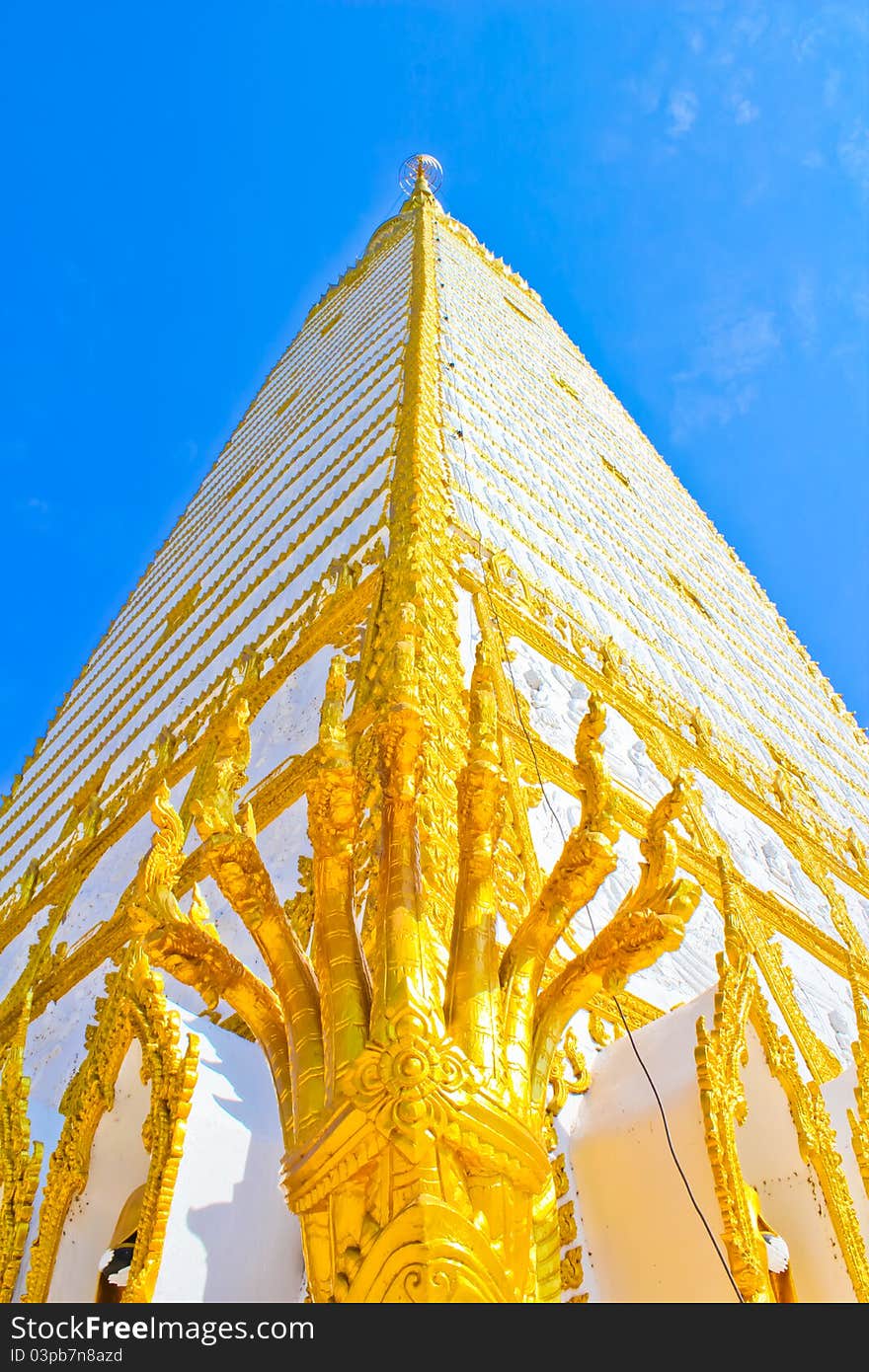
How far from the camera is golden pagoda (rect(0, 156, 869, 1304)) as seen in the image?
221 centimetres

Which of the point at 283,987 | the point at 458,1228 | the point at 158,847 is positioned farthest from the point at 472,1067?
the point at 158,847

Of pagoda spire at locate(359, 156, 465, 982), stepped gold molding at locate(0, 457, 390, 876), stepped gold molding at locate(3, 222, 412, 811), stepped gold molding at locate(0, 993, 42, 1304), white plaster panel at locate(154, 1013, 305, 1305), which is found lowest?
white plaster panel at locate(154, 1013, 305, 1305)

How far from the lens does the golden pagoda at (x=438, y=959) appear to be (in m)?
2.21

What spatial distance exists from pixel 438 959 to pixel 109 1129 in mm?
1688

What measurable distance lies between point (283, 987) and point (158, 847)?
0.50m

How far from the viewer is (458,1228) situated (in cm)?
200

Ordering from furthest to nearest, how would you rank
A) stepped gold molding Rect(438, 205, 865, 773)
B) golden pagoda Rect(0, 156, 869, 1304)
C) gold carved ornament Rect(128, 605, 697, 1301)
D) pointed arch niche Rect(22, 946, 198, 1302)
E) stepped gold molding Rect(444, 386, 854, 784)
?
stepped gold molding Rect(438, 205, 865, 773) < stepped gold molding Rect(444, 386, 854, 784) < pointed arch niche Rect(22, 946, 198, 1302) < golden pagoda Rect(0, 156, 869, 1304) < gold carved ornament Rect(128, 605, 697, 1301)

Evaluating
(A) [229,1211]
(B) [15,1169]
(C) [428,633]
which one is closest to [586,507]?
(C) [428,633]

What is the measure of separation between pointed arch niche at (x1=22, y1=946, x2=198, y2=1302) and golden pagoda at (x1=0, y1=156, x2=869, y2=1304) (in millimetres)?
11

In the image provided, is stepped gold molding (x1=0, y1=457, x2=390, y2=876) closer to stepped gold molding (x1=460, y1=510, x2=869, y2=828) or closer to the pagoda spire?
the pagoda spire

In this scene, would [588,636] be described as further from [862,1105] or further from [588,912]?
[862,1105]

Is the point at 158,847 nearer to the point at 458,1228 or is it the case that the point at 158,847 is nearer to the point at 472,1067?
the point at 472,1067

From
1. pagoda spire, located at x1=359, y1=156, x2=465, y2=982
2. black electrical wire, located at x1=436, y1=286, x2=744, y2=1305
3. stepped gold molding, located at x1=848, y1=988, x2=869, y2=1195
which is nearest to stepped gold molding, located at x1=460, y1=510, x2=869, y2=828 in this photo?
black electrical wire, located at x1=436, y1=286, x2=744, y2=1305

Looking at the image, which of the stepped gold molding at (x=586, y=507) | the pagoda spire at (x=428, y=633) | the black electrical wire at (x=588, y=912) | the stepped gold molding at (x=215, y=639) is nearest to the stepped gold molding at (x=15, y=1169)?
the pagoda spire at (x=428, y=633)
